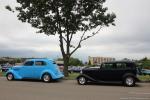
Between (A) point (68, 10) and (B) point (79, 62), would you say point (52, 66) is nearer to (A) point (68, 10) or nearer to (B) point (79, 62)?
(A) point (68, 10)

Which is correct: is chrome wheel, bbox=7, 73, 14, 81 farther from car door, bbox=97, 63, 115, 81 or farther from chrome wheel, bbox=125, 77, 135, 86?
chrome wheel, bbox=125, 77, 135, 86

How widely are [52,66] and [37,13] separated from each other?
8166mm

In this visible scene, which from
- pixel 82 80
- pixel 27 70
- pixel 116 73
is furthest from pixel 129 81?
pixel 27 70

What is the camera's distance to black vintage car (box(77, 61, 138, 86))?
22031 millimetres

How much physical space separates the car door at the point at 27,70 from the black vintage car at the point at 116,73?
436cm

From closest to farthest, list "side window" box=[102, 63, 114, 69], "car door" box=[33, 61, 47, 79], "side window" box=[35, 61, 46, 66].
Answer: "side window" box=[102, 63, 114, 69]
"car door" box=[33, 61, 47, 79]
"side window" box=[35, 61, 46, 66]

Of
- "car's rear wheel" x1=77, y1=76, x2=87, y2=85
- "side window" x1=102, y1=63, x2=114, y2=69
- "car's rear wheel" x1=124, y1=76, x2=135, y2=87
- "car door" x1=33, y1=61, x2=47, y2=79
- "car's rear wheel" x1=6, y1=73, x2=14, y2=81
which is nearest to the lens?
"car's rear wheel" x1=124, y1=76, x2=135, y2=87

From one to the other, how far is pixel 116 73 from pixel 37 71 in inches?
247

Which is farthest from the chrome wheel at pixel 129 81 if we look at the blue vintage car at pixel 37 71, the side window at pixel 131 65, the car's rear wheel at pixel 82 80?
the blue vintage car at pixel 37 71

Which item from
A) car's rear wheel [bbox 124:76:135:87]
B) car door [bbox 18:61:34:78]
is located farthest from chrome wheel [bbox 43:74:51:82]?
car's rear wheel [bbox 124:76:135:87]

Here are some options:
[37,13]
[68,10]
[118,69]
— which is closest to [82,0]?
[68,10]

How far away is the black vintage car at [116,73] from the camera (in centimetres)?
2203

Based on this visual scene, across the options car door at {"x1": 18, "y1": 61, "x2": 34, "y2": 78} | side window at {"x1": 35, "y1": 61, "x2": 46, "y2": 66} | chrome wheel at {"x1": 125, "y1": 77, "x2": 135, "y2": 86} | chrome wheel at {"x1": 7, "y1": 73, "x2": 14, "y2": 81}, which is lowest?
chrome wheel at {"x1": 125, "y1": 77, "x2": 135, "y2": 86}

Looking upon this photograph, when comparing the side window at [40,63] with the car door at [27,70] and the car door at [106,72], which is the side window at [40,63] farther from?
the car door at [106,72]
